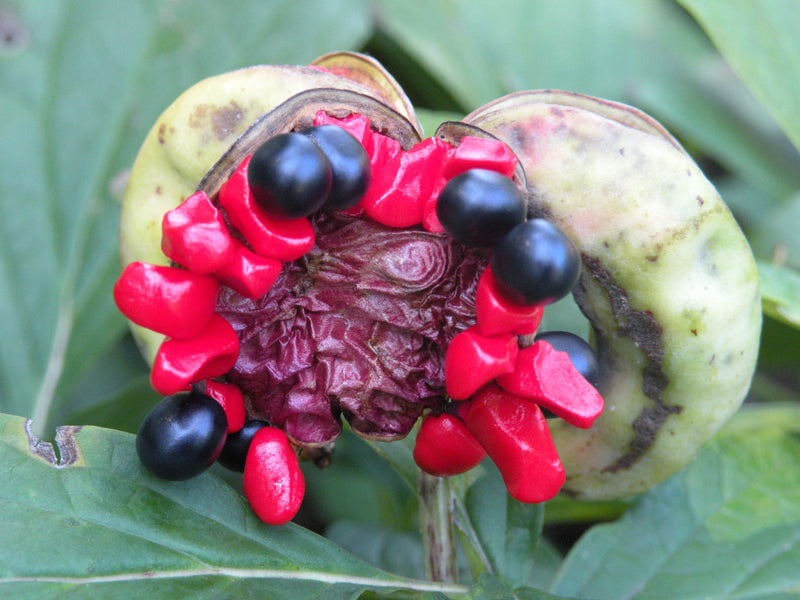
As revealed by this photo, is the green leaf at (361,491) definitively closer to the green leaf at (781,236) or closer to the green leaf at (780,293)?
the green leaf at (780,293)

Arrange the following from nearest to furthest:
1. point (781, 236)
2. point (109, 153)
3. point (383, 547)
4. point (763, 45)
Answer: point (763, 45) → point (383, 547) → point (781, 236) → point (109, 153)

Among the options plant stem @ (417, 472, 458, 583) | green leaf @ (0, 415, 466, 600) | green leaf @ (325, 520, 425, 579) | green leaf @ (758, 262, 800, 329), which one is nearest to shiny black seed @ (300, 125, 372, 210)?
green leaf @ (0, 415, 466, 600)

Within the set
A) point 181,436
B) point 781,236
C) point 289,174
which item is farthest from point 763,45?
point 181,436

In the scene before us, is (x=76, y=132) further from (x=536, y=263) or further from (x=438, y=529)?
(x=536, y=263)

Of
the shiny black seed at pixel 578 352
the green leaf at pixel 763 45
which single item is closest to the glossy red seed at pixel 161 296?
the shiny black seed at pixel 578 352

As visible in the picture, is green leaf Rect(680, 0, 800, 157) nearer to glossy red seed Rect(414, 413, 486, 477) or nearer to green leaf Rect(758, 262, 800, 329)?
green leaf Rect(758, 262, 800, 329)

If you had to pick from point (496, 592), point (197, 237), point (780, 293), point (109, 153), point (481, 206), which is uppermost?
point (481, 206)

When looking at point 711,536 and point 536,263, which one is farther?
point 711,536
